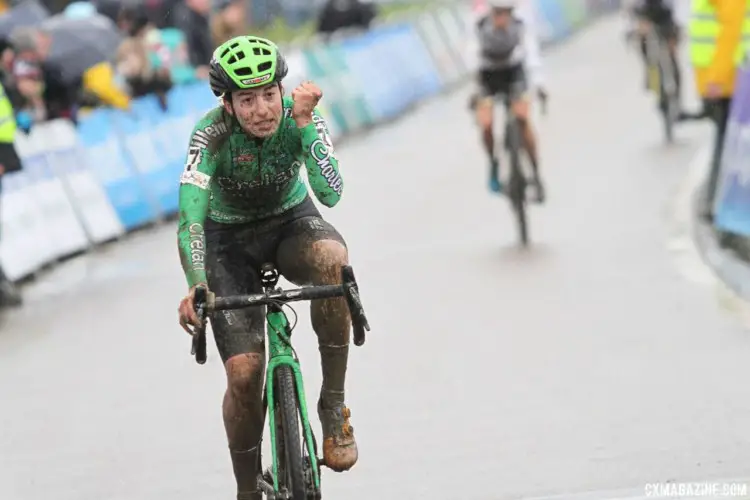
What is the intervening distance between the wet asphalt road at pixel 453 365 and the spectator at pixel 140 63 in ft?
5.35

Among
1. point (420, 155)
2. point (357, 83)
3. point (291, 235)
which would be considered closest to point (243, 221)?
point (291, 235)

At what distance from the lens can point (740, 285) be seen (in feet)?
40.5

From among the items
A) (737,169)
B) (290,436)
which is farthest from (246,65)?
(737,169)

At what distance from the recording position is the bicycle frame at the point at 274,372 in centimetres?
643

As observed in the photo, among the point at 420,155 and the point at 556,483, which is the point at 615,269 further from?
the point at 420,155

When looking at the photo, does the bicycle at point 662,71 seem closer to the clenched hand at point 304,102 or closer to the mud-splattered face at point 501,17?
the mud-splattered face at point 501,17

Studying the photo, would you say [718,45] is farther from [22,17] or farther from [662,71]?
[22,17]

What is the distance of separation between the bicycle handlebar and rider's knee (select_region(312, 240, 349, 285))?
0.26 metres

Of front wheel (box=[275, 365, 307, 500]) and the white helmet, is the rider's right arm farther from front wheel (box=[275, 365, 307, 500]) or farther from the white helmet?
the white helmet

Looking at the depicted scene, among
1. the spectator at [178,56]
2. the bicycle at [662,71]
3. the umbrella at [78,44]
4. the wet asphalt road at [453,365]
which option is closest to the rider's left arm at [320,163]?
the wet asphalt road at [453,365]

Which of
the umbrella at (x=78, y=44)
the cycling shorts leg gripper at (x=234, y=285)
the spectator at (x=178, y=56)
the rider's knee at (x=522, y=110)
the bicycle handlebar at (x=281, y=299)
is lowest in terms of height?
the spectator at (x=178, y=56)

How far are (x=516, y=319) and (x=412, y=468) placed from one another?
382 centimetres

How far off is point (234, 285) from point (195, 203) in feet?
1.53

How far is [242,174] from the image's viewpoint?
680 cm
